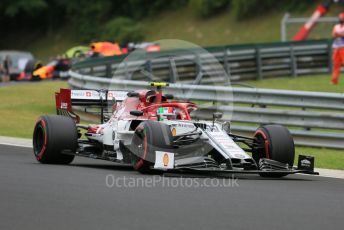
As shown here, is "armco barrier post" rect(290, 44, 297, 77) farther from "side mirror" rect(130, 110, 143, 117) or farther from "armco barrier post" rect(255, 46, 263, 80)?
"side mirror" rect(130, 110, 143, 117)

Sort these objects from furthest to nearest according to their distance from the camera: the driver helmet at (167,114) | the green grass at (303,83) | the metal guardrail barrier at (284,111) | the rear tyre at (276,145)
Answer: the green grass at (303,83) → the metal guardrail barrier at (284,111) → the driver helmet at (167,114) → the rear tyre at (276,145)

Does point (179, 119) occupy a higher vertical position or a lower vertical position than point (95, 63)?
lower

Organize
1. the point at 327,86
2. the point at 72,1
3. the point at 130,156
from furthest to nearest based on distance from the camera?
the point at 72,1 → the point at 327,86 → the point at 130,156

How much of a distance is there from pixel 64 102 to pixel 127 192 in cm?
470

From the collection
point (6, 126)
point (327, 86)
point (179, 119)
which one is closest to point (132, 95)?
point (179, 119)

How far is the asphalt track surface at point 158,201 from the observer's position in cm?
836

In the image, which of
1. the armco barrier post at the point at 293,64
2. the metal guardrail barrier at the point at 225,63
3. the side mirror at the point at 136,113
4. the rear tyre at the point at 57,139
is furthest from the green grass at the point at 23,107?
the armco barrier post at the point at 293,64

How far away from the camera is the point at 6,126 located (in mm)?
20594

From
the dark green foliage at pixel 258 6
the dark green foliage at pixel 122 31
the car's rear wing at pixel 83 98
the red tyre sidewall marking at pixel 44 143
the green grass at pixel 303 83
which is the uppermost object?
the dark green foliage at pixel 258 6

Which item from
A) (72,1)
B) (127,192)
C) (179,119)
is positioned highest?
(72,1)

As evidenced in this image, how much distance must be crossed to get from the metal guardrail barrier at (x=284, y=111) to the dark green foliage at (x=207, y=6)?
37.6 metres

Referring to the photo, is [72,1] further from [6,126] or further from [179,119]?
[179,119]

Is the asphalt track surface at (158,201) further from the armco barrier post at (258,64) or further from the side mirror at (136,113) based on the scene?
the armco barrier post at (258,64)

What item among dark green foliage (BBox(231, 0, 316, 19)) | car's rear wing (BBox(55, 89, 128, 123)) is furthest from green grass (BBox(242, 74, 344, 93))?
dark green foliage (BBox(231, 0, 316, 19))
